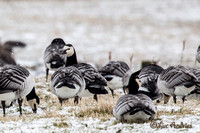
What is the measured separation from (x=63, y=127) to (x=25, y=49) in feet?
72.4

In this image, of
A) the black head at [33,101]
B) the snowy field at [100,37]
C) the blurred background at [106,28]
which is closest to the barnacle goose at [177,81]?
the snowy field at [100,37]

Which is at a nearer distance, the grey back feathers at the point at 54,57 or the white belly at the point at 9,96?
the white belly at the point at 9,96

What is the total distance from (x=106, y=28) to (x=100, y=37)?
361cm

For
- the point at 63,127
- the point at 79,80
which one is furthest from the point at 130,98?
the point at 79,80

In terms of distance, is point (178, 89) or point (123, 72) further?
point (123, 72)

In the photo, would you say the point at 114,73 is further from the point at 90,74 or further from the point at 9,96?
the point at 9,96

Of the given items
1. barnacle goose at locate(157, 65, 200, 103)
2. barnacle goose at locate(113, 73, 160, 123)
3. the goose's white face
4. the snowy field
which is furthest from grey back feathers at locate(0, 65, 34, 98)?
barnacle goose at locate(157, 65, 200, 103)

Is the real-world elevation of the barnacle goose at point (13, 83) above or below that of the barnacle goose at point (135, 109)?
above

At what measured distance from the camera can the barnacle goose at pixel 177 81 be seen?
30.1 ft

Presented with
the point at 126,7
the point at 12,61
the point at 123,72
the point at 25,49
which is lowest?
the point at 123,72

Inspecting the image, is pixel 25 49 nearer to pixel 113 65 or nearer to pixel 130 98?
pixel 113 65

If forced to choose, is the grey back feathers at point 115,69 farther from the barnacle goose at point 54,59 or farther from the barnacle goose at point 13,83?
the barnacle goose at point 13,83

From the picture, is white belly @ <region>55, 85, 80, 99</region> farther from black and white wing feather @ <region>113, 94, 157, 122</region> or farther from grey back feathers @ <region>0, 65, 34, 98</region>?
black and white wing feather @ <region>113, 94, 157, 122</region>

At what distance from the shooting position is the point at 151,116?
741cm
